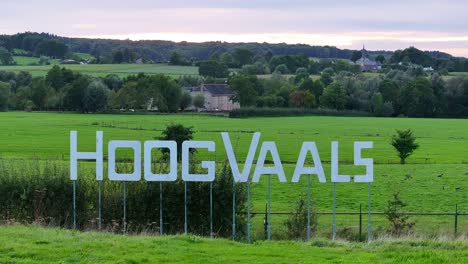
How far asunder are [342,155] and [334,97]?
94232 millimetres

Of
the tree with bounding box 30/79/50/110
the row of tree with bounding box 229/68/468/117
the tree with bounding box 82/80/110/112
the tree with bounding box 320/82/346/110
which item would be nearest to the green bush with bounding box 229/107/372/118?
the tree with bounding box 320/82/346/110

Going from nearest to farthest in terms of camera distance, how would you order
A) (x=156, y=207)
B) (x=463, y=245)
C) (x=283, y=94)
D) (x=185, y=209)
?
(x=463, y=245) < (x=185, y=209) < (x=156, y=207) < (x=283, y=94)

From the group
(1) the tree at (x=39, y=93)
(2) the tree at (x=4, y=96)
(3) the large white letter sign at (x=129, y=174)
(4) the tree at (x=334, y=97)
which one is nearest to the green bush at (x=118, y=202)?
(3) the large white letter sign at (x=129, y=174)

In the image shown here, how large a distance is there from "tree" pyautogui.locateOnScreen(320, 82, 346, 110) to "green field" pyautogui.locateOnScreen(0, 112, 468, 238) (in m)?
23.1

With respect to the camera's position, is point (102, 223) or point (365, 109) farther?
point (365, 109)

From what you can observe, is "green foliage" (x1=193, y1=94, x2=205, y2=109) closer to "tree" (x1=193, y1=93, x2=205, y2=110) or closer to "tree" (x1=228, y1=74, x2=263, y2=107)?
"tree" (x1=193, y1=93, x2=205, y2=110)

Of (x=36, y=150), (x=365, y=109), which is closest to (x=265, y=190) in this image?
(x=36, y=150)

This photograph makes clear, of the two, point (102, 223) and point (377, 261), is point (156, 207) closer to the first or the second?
point (102, 223)

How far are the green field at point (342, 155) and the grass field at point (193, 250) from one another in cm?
815

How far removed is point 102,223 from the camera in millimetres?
28281

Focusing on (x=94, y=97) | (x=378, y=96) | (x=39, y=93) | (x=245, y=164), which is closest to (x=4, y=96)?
(x=39, y=93)

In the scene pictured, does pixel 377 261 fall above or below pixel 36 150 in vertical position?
above

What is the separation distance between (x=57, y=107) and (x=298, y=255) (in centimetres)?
15549

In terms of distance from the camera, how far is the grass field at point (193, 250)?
57.1 ft
